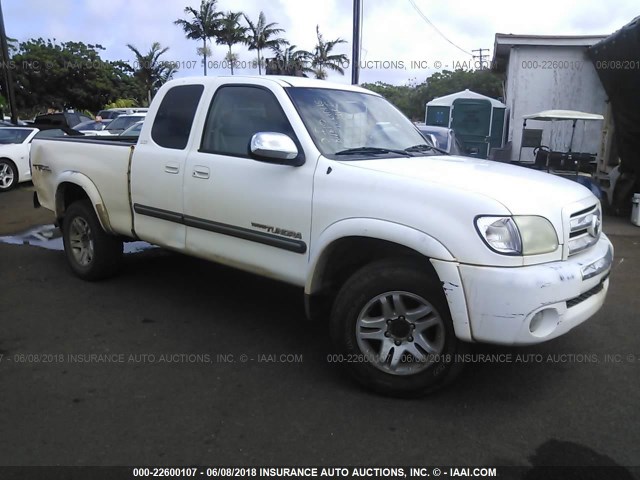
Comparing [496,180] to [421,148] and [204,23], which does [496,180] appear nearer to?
[421,148]

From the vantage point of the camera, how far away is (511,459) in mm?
2656

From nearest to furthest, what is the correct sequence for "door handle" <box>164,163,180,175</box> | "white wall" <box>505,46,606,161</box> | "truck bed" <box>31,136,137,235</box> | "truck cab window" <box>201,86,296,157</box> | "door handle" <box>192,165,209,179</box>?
"truck cab window" <box>201,86,296,157</box> < "door handle" <box>192,165,209,179</box> < "door handle" <box>164,163,180,175</box> < "truck bed" <box>31,136,137,235</box> < "white wall" <box>505,46,606,161</box>

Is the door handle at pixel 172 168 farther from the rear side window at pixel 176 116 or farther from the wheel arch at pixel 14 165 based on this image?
the wheel arch at pixel 14 165

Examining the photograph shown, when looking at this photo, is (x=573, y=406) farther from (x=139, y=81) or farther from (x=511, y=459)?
(x=139, y=81)

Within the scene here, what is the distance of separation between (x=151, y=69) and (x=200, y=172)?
45322mm

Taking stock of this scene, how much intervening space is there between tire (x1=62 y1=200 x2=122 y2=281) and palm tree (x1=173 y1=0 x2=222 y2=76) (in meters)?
36.8

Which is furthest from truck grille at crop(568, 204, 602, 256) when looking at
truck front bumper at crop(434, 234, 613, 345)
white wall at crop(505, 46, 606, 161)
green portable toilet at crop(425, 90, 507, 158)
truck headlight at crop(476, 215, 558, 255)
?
green portable toilet at crop(425, 90, 507, 158)

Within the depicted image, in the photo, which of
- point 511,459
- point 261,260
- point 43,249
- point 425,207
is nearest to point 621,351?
point 511,459

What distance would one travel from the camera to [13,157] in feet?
40.0

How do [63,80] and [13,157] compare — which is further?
[63,80]

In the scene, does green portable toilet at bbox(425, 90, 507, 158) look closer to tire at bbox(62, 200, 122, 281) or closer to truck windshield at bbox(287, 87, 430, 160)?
truck windshield at bbox(287, 87, 430, 160)

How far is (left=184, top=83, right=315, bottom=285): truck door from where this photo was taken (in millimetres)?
3496

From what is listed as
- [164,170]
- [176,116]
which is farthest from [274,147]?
[176,116]

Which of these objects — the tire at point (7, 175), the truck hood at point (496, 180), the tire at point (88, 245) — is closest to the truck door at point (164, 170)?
the tire at point (88, 245)
